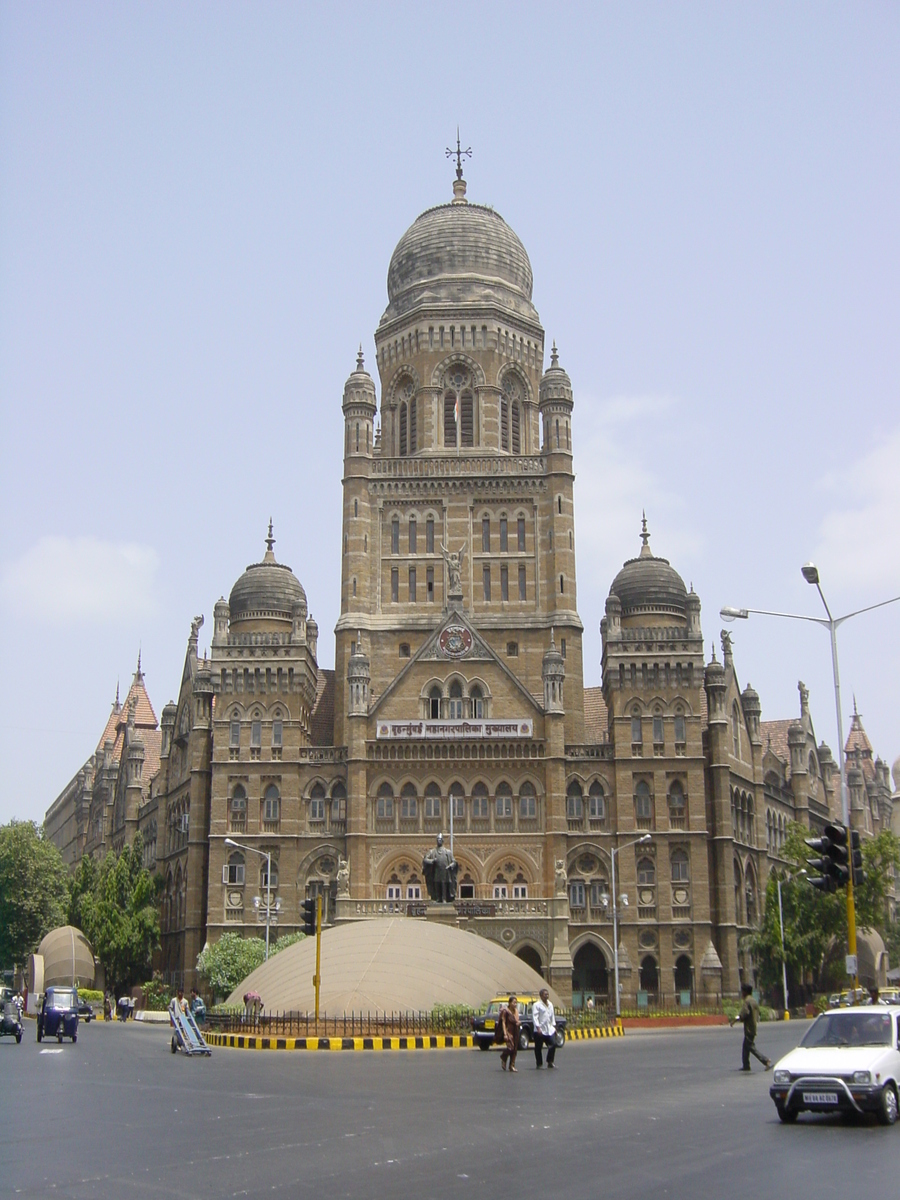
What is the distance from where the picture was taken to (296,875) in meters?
74.4

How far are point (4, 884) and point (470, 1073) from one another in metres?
68.9

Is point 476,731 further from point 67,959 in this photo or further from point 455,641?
point 67,959

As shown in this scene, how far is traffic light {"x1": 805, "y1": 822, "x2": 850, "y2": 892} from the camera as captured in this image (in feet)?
90.2

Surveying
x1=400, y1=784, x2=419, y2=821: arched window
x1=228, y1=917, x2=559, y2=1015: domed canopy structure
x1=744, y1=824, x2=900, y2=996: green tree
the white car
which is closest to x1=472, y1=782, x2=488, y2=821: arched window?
x1=400, y1=784, x2=419, y2=821: arched window

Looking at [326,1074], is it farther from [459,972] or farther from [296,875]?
[296,875]

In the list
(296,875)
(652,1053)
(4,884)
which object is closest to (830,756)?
(296,875)

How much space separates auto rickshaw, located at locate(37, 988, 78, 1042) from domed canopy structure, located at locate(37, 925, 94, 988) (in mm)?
32091

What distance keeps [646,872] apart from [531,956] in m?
7.55

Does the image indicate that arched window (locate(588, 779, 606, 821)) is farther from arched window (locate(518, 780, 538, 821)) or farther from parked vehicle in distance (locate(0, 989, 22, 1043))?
parked vehicle in distance (locate(0, 989, 22, 1043))

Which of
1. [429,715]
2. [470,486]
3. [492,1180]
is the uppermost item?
[470,486]

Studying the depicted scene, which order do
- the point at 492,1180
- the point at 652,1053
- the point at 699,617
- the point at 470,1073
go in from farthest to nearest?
the point at 699,617 < the point at 652,1053 < the point at 470,1073 < the point at 492,1180

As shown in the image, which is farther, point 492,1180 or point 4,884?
point 4,884

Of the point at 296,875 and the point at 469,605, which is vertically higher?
the point at 469,605

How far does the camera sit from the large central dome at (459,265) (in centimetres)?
8811
